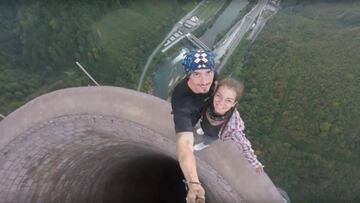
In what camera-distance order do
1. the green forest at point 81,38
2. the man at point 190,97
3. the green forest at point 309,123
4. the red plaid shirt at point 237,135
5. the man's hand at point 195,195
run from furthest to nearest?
the green forest at point 81,38 < the green forest at point 309,123 < the red plaid shirt at point 237,135 < the man at point 190,97 < the man's hand at point 195,195

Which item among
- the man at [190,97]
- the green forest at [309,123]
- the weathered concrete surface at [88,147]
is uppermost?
the man at [190,97]

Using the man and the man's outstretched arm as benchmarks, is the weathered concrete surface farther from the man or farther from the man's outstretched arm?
the man's outstretched arm

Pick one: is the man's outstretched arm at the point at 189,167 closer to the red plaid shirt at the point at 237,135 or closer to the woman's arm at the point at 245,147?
the red plaid shirt at the point at 237,135

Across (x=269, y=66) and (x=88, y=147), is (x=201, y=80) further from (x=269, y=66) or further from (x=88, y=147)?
(x=269, y=66)

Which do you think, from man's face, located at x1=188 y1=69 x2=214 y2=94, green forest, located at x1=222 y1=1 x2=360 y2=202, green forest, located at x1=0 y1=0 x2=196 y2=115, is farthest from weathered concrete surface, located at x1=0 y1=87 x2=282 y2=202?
green forest, located at x1=0 y1=0 x2=196 y2=115

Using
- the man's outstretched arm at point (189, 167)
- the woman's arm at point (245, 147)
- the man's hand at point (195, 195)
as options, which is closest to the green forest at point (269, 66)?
the woman's arm at point (245, 147)

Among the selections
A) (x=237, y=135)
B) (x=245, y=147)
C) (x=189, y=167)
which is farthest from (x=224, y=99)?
(x=245, y=147)

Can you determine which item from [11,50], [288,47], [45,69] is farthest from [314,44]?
[11,50]
